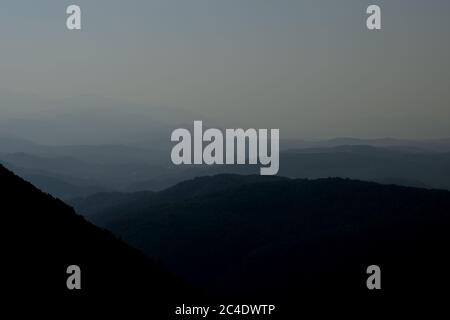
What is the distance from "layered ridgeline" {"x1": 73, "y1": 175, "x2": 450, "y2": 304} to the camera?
89.2m

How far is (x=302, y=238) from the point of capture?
128750 mm

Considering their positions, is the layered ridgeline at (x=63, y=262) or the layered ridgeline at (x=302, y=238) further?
the layered ridgeline at (x=302, y=238)

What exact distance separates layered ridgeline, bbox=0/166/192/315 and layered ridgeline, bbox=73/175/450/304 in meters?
41.1

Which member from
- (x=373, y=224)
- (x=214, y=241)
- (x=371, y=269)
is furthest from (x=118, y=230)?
(x=371, y=269)

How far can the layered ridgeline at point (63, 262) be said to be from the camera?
34.2 m

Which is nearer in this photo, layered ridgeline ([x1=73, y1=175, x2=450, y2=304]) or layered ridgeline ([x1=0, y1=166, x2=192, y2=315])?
layered ridgeline ([x1=0, y1=166, x2=192, y2=315])

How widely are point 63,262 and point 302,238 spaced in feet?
310

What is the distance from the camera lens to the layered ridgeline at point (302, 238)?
89.2 metres

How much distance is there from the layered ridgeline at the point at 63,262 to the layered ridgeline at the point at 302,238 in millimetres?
41084

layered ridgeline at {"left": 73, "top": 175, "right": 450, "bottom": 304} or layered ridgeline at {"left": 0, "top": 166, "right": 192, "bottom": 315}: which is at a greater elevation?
layered ridgeline at {"left": 0, "top": 166, "right": 192, "bottom": 315}

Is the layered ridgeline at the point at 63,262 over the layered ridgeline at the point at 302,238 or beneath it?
over

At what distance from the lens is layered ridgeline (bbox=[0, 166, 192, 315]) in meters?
→ 34.2

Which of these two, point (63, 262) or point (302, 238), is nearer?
point (63, 262)

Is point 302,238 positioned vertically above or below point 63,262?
below
